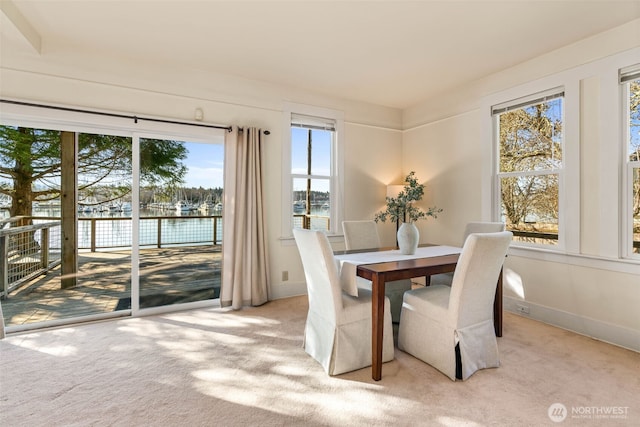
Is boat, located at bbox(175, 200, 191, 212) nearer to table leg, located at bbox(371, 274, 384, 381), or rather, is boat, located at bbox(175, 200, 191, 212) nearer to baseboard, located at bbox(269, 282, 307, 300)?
baseboard, located at bbox(269, 282, 307, 300)

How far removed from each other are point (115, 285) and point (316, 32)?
10.8ft

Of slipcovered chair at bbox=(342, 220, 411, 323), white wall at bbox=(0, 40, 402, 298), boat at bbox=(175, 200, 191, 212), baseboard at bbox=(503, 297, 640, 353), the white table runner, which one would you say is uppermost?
white wall at bbox=(0, 40, 402, 298)

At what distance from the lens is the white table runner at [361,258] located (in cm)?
226

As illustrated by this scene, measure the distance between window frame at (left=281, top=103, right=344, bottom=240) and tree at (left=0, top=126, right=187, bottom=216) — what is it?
1.21 metres

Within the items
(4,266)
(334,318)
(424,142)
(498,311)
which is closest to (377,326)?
(334,318)

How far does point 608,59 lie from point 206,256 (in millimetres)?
4358

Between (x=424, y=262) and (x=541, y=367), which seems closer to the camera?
(x=541, y=367)

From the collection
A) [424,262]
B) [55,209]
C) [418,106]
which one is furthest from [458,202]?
[55,209]

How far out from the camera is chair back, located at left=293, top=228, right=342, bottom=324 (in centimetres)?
208

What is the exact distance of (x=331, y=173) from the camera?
4.38 m

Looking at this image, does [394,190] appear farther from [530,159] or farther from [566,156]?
[566,156]

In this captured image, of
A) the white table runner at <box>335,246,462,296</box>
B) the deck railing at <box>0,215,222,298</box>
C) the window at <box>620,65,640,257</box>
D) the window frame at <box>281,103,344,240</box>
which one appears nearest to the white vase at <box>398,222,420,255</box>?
the white table runner at <box>335,246,462,296</box>

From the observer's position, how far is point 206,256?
3.70 m

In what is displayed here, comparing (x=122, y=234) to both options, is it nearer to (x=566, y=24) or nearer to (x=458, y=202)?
(x=458, y=202)
